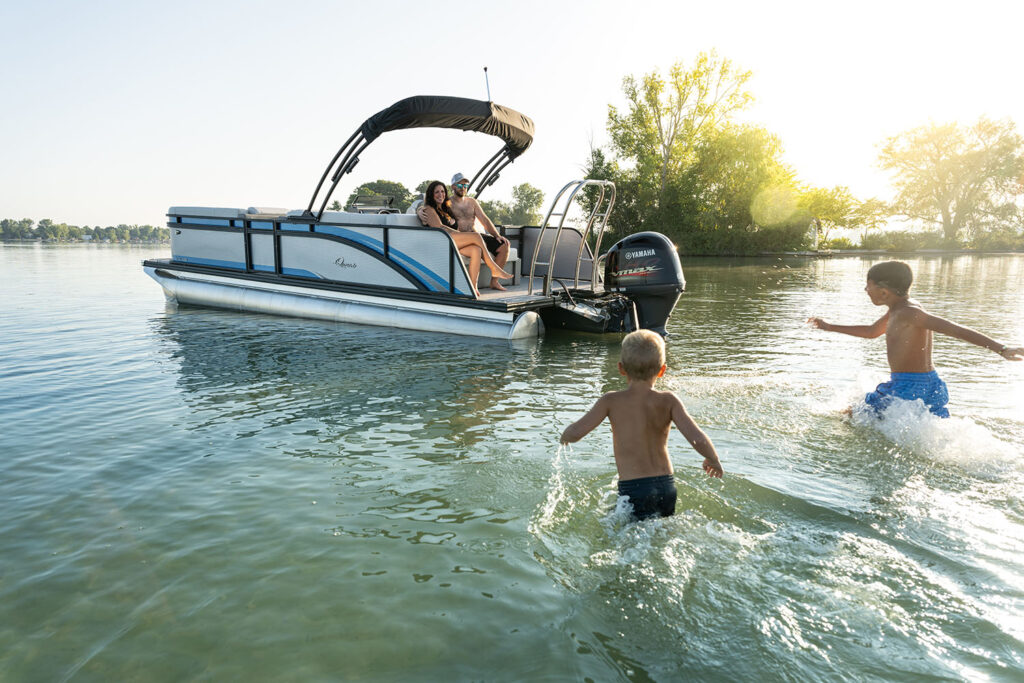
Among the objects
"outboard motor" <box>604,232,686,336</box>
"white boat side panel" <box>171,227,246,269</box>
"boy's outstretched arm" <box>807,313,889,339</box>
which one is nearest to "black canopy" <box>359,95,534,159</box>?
"outboard motor" <box>604,232,686,336</box>

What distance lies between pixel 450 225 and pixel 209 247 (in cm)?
564

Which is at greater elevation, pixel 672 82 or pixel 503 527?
pixel 672 82

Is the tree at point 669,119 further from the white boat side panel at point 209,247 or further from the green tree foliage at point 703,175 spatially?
the white boat side panel at point 209,247

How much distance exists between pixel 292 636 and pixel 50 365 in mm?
7059

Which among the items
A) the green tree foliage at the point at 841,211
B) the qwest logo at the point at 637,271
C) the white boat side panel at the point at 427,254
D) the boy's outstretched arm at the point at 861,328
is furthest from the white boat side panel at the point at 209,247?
the green tree foliage at the point at 841,211

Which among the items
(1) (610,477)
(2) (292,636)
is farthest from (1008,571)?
(2) (292,636)

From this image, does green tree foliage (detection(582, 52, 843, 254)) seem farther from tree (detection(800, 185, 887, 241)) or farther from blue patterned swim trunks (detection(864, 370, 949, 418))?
blue patterned swim trunks (detection(864, 370, 949, 418))

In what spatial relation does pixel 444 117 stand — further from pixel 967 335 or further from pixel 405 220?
pixel 967 335

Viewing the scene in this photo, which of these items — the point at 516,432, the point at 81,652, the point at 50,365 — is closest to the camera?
the point at 81,652

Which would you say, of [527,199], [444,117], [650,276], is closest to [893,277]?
[650,276]

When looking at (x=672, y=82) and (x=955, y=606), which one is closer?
(x=955, y=606)

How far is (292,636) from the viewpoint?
8.57 feet

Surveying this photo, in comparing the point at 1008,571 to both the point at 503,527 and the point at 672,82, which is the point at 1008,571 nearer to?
the point at 503,527

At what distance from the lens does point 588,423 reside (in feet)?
10.3
